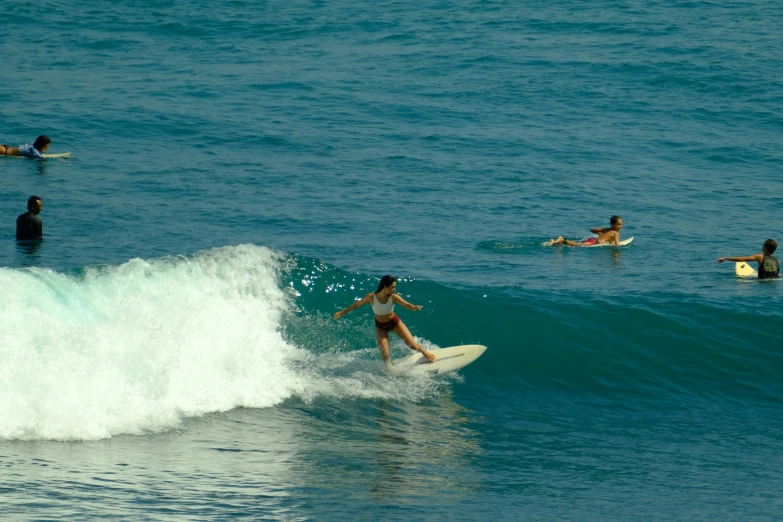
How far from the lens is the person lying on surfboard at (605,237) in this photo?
22.0m

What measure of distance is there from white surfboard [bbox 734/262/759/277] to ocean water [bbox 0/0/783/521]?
251 mm

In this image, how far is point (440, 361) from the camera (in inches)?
583

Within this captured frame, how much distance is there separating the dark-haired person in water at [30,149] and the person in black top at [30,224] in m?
8.08

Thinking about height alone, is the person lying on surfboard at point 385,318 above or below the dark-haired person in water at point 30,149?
below

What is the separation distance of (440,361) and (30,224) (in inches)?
371

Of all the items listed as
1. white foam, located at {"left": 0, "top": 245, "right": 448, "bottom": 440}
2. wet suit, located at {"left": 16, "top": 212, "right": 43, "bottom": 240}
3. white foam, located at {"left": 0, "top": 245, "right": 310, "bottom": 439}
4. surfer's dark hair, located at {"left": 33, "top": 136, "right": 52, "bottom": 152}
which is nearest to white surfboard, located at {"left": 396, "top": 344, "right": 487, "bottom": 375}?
white foam, located at {"left": 0, "top": 245, "right": 448, "bottom": 440}

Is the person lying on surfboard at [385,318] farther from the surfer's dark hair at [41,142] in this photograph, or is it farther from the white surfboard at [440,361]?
the surfer's dark hair at [41,142]

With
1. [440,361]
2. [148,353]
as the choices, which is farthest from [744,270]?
[148,353]

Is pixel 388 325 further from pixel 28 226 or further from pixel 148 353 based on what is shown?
pixel 28 226

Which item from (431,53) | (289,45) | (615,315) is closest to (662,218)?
(615,315)

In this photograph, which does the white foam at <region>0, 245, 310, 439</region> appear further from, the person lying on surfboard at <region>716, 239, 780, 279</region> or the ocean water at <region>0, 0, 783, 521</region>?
the person lying on surfboard at <region>716, 239, 780, 279</region>

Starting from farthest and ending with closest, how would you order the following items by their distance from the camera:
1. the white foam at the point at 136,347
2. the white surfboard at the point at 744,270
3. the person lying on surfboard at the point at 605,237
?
1. the person lying on surfboard at the point at 605,237
2. the white surfboard at the point at 744,270
3. the white foam at the point at 136,347

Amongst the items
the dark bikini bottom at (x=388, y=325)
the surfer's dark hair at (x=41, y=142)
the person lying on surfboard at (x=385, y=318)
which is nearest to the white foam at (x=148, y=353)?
the person lying on surfboard at (x=385, y=318)

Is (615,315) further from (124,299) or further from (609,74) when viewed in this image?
(609,74)
